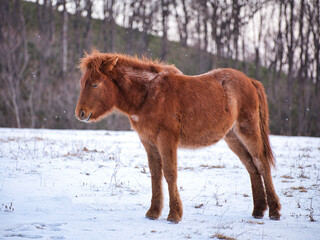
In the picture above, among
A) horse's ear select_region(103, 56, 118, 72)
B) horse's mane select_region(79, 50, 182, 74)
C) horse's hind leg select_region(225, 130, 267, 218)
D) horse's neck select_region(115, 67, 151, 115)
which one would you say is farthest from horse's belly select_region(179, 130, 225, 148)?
horse's ear select_region(103, 56, 118, 72)

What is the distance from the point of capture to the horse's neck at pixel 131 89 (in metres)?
4.36

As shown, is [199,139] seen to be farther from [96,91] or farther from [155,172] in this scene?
[96,91]

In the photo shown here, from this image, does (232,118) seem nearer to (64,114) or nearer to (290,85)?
(64,114)

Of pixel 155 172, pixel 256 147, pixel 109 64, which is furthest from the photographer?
pixel 256 147

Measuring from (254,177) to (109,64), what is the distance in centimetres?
300

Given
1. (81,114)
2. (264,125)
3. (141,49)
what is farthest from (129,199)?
(141,49)

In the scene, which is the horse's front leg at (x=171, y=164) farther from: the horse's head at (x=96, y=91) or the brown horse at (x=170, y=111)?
the horse's head at (x=96, y=91)

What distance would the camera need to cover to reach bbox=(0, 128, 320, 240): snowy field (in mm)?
3631

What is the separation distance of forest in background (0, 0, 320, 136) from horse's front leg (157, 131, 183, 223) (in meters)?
16.6

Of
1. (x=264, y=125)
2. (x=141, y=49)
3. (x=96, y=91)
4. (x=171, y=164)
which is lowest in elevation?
(x=171, y=164)

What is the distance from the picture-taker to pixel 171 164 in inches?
164

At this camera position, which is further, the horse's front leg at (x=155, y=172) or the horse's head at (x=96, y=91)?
the horse's front leg at (x=155, y=172)

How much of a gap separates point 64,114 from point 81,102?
1723 cm

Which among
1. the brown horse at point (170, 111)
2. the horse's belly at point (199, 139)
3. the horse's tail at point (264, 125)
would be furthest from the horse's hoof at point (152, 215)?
the horse's tail at point (264, 125)
